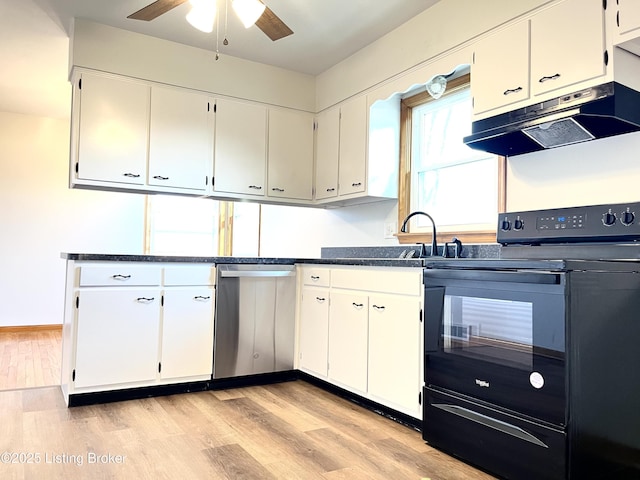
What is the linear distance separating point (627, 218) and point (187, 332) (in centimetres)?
243

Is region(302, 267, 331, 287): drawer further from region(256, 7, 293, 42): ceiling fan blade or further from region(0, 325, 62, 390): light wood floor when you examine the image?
region(0, 325, 62, 390): light wood floor

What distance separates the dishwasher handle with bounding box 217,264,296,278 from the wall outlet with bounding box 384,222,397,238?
0.71 m

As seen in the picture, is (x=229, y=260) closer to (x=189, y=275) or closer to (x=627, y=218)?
(x=189, y=275)

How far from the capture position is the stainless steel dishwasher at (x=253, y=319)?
3.18 m

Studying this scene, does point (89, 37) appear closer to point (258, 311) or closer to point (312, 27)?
point (312, 27)

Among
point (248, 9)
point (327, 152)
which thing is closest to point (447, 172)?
point (327, 152)

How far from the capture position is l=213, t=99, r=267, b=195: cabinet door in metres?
3.69

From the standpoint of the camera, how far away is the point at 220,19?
3166 millimetres

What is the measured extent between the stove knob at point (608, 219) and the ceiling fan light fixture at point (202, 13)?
1.96 metres

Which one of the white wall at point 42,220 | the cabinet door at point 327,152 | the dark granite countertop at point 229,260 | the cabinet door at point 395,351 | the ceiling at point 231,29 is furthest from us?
the white wall at point 42,220

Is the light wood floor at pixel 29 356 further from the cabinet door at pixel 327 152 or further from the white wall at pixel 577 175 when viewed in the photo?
the white wall at pixel 577 175

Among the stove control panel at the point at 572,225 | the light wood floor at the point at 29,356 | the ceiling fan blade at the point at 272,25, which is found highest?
the ceiling fan blade at the point at 272,25

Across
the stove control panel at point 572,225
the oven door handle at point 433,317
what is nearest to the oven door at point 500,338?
the oven door handle at point 433,317

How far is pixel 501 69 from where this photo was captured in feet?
7.76
